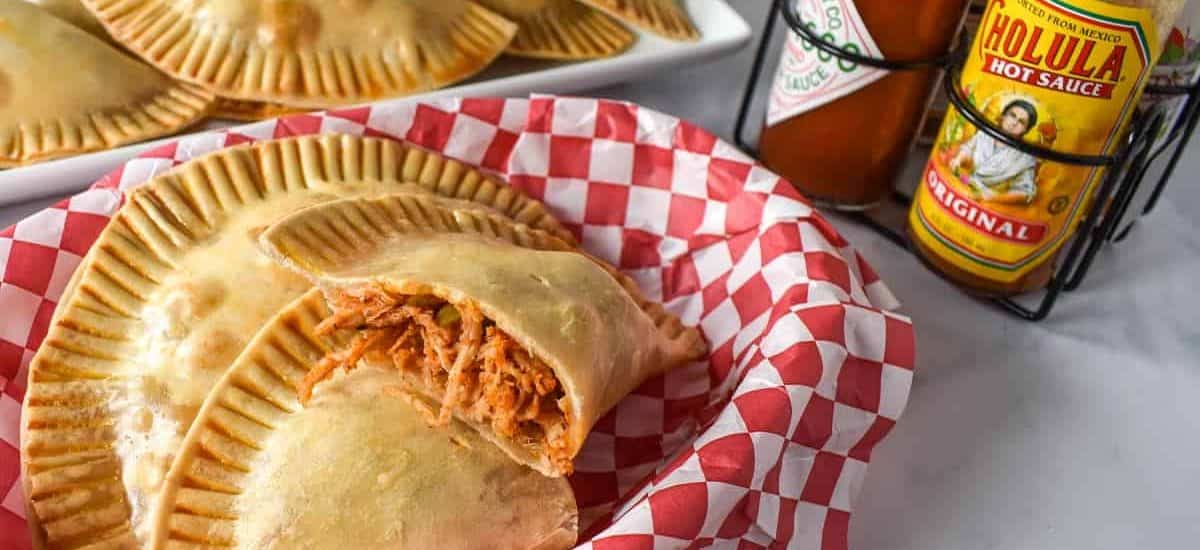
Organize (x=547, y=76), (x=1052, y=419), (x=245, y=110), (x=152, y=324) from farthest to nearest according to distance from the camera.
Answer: (x=547, y=76) → (x=245, y=110) → (x=1052, y=419) → (x=152, y=324)

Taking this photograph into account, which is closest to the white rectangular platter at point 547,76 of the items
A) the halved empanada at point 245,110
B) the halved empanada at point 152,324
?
the halved empanada at point 245,110

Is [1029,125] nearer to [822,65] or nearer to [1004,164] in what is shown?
[1004,164]

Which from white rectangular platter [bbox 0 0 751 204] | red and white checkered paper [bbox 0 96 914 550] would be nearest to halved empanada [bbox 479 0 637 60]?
white rectangular platter [bbox 0 0 751 204]

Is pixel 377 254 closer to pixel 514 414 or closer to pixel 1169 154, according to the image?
pixel 514 414

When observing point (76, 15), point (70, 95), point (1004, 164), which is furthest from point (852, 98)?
point (76, 15)

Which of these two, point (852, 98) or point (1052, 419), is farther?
point (852, 98)
